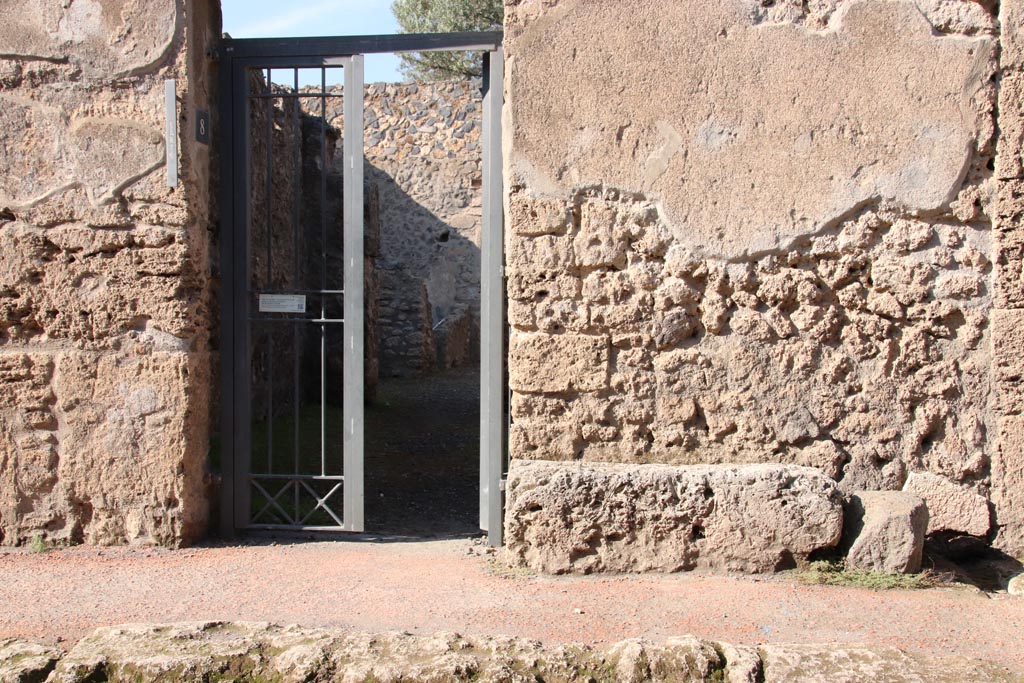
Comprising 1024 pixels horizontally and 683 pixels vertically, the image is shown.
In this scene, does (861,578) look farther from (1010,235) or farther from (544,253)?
(544,253)

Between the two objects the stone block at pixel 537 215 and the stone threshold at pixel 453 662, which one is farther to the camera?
the stone block at pixel 537 215

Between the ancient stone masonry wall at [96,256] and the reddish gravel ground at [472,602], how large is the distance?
0.47 meters

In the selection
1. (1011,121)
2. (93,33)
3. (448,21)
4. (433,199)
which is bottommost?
(1011,121)

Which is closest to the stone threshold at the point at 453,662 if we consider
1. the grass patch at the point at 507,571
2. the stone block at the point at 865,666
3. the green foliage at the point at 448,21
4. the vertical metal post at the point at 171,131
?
the stone block at the point at 865,666

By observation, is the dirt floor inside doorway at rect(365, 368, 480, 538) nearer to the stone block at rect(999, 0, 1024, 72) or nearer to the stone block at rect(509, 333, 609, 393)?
the stone block at rect(509, 333, 609, 393)

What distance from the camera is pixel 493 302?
15.2 feet

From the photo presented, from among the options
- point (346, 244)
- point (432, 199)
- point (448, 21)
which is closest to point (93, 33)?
point (346, 244)

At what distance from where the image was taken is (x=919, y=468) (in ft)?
13.7

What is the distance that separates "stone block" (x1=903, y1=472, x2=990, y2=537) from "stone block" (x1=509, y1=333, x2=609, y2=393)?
56.8 inches

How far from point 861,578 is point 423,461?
12.4ft

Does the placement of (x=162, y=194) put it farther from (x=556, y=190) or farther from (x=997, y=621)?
(x=997, y=621)

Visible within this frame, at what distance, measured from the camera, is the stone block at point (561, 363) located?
4.22m

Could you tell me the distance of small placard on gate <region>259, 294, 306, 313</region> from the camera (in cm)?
470

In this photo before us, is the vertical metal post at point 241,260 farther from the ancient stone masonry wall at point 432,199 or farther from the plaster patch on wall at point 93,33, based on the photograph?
the ancient stone masonry wall at point 432,199
